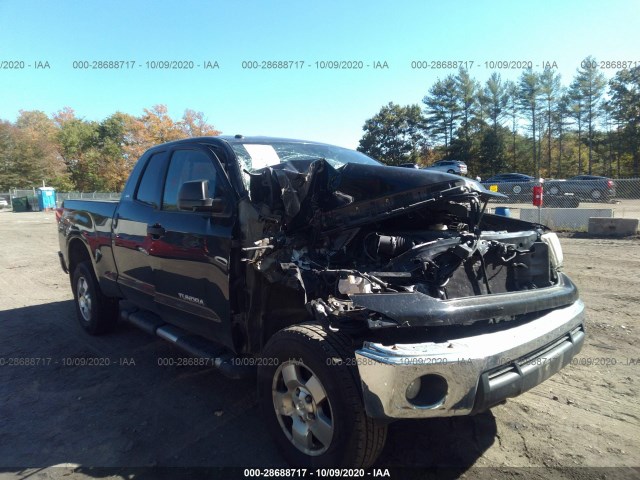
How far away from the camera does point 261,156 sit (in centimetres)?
362

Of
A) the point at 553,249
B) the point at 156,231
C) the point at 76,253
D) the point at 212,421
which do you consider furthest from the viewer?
the point at 76,253

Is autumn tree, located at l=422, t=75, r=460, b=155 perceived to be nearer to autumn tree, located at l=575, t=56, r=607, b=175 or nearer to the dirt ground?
autumn tree, located at l=575, t=56, r=607, b=175

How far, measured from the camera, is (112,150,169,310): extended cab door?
4066mm

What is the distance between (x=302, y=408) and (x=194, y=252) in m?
1.47

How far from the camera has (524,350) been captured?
2432 mm

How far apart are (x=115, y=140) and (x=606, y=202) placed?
53.2 meters

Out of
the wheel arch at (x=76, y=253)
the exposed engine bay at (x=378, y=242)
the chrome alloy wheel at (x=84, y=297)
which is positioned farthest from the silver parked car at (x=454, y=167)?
the wheel arch at (x=76, y=253)

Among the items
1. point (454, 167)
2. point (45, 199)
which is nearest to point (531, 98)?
point (454, 167)

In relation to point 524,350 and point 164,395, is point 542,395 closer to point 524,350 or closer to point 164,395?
point 524,350

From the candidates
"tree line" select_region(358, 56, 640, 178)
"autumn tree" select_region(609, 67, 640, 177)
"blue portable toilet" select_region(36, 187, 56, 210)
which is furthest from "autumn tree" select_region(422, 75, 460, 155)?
"blue portable toilet" select_region(36, 187, 56, 210)

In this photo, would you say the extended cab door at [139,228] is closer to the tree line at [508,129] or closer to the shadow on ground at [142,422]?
the shadow on ground at [142,422]

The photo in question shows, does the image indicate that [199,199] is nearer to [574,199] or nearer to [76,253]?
[76,253]

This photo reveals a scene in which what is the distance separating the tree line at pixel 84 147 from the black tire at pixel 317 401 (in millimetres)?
46780

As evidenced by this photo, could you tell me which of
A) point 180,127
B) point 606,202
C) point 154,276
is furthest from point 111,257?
point 180,127
